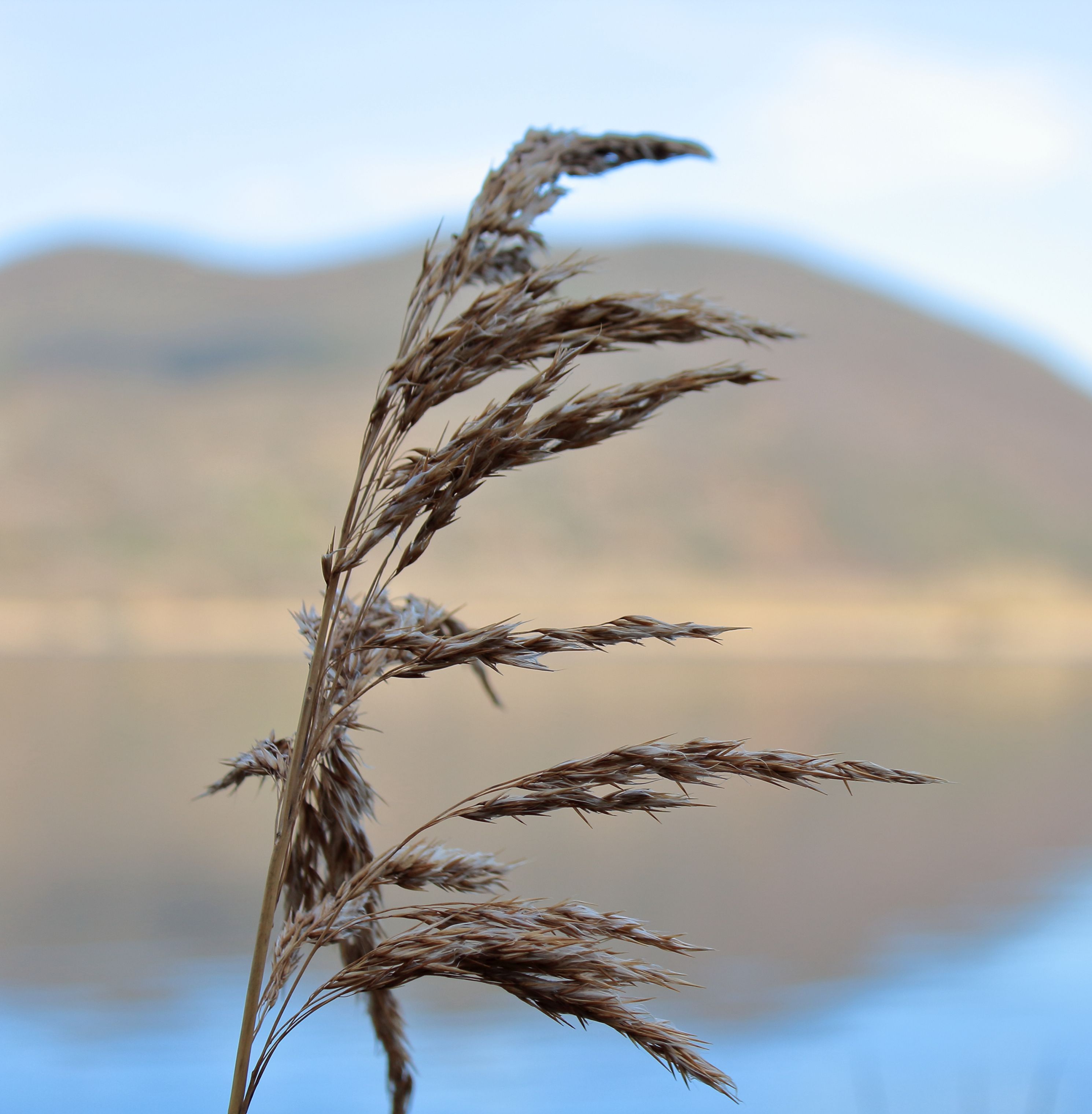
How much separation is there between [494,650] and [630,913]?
4161 mm

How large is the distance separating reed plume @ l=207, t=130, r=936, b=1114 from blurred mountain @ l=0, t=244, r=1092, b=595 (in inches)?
1398

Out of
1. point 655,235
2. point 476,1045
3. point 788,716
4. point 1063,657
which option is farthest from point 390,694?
point 655,235

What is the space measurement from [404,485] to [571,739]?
8.92 meters

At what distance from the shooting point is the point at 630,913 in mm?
4902

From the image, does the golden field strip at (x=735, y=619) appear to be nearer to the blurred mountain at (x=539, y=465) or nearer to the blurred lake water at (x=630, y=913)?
the blurred mountain at (x=539, y=465)

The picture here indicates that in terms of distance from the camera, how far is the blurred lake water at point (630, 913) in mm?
2738

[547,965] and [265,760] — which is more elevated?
[265,760]

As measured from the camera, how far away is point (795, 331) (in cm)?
108

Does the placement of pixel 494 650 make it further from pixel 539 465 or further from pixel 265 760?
pixel 539 465

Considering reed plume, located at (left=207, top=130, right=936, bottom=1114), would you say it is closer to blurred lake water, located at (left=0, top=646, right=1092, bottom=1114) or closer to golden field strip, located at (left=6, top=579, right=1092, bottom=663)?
blurred lake water, located at (left=0, top=646, right=1092, bottom=1114)

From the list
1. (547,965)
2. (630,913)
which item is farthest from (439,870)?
(630,913)

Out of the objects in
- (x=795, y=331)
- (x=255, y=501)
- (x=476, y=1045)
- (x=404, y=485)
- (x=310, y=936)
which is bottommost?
(x=476, y=1045)

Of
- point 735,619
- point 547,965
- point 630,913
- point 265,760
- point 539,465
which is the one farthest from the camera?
point 539,465

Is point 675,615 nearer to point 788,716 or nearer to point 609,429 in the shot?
point 788,716
